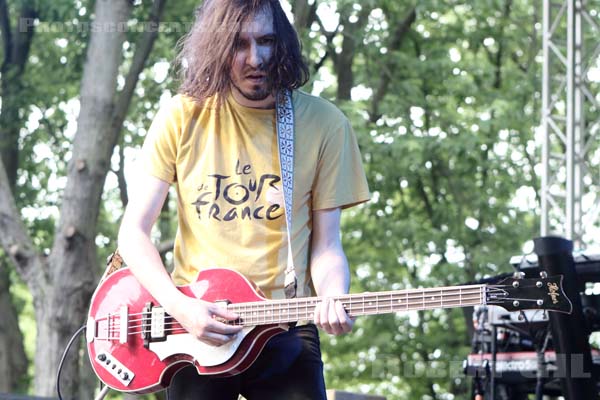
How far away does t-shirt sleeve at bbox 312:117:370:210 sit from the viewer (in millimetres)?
3016

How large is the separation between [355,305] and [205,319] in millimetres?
410

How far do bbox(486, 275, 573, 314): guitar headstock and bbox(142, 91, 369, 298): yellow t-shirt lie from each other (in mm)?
509

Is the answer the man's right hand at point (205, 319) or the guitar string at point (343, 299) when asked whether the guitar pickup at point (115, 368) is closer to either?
the man's right hand at point (205, 319)

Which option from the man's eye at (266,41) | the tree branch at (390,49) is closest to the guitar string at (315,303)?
the man's eye at (266,41)

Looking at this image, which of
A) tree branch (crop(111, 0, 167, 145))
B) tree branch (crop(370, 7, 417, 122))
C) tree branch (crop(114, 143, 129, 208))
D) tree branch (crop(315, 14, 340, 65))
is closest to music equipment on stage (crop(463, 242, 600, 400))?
tree branch (crop(111, 0, 167, 145))

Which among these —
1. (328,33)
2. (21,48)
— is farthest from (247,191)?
(21,48)

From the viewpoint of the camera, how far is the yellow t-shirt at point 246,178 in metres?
2.92

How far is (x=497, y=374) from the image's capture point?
681cm

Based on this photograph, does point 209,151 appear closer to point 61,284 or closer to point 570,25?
point 61,284

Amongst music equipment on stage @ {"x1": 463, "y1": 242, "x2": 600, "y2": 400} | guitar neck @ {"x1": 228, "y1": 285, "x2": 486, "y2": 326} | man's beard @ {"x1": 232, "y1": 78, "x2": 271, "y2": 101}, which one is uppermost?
man's beard @ {"x1": 232, "y1": 78, "x2": 271, "y2": 101}

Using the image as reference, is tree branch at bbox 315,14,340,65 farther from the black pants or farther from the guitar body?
the black pants

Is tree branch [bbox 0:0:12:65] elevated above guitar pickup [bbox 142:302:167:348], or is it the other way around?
tree branch [bbox 0:0:12:65]

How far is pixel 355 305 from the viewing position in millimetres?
2844

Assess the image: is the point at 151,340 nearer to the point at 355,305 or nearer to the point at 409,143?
the point at 355,305
